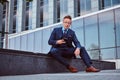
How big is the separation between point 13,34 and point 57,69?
27.9 metres

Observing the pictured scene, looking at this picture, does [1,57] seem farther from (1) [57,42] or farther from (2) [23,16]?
(2) [23,16]

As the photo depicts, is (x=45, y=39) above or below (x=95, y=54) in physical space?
above

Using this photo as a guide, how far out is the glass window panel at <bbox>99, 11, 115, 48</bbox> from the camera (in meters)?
20.7

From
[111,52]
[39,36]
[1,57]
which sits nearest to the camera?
[1,57]

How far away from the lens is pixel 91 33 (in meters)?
22.3

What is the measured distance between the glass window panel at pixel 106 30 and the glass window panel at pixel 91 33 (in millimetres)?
530

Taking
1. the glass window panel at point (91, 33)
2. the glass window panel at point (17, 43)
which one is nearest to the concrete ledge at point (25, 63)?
the glass window panel at point (91, 33)

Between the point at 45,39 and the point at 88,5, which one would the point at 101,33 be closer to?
the point at 88,5

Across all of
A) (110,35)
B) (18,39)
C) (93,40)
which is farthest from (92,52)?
(18,39)

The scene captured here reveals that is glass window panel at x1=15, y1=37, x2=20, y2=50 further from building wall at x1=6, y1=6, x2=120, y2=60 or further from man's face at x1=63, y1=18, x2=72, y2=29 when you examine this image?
man's face at x1=63, y1=18, x2=72, y2=29

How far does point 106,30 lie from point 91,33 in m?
1.51

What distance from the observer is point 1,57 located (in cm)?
577

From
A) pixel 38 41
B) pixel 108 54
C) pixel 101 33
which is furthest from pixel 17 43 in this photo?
pixel 108 54

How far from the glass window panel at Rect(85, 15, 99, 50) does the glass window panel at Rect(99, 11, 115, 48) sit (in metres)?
0.53
